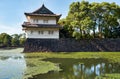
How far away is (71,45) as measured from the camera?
111ft

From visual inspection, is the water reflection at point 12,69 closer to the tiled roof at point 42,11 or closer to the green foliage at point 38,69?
the green foliage at point 38,69

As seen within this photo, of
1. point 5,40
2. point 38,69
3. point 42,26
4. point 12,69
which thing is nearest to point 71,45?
point 42,26

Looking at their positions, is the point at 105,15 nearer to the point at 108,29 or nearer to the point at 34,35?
the point at 108,29

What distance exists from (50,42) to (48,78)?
2254cm

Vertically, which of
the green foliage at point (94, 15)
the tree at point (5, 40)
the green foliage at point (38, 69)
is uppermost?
the green foliage at point (94, 15)

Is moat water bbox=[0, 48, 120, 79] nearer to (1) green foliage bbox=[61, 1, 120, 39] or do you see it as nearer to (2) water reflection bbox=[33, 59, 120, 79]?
(2) water reflection bbox=[33, 59, 120, 79]

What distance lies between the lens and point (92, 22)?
3356 cm

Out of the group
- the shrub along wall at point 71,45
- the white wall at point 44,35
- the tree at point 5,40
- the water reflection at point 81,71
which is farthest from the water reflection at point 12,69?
the tree at point 5,40

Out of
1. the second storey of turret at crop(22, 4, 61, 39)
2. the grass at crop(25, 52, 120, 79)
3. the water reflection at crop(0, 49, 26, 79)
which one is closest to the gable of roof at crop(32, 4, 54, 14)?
the second storey of turret at crop(22, 4, 61, 39)

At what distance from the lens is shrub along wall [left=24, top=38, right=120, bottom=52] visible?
3316 cm

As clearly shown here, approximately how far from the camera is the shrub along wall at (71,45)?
33.2 meters

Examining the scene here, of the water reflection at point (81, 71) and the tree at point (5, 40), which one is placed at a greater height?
the tree at point (5, 40)

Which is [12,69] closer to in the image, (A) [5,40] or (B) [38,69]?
(B) [38,69]

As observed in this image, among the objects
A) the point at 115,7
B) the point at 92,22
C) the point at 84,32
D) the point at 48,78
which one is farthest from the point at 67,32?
the point at 48,78
